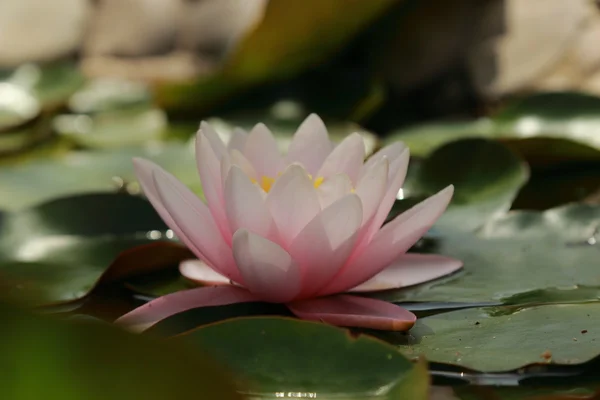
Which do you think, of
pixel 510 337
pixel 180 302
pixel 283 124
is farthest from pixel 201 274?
pixel 283 124

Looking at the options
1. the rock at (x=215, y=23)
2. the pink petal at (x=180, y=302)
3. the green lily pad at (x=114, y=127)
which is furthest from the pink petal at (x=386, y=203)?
the rock at (x=215, y=23)

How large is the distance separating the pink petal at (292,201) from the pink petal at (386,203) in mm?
57

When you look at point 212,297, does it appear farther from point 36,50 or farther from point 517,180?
point 36,50

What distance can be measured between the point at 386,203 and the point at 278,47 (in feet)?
3.06

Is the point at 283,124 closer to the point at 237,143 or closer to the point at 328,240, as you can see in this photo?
the point at 237,143

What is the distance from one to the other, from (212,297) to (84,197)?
0.31 m

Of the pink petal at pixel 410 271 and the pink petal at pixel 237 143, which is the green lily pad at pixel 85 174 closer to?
the pink petal at pixel 237 143

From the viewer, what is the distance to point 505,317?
564 millimetres

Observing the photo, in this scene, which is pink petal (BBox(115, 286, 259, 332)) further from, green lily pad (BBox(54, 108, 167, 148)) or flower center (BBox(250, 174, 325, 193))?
green lily pad (BBox(54, 108, 167, 148))

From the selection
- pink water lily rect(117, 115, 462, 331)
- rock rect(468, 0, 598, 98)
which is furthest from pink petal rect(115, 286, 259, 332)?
rock rect(468, 0, 598, 98)

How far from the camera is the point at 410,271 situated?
0.66m

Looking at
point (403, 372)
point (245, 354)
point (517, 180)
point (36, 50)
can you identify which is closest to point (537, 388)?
point (403, 372)

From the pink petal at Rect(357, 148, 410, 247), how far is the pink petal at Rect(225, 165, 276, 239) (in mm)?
80

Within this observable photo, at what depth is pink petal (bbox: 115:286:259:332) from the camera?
1.89 feet
